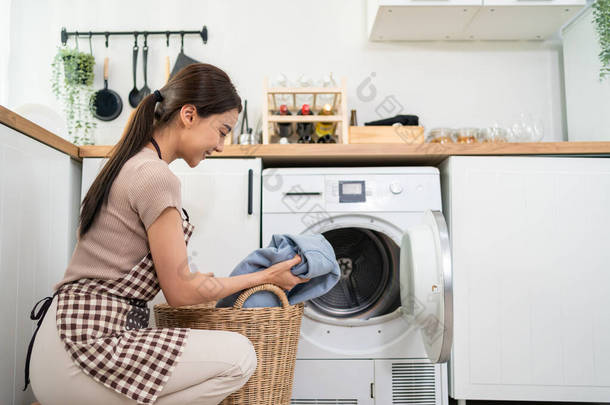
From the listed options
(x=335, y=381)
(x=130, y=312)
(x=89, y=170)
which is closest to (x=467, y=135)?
(x=335, y=381)

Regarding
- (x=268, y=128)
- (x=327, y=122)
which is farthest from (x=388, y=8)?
(x=268, y=128)

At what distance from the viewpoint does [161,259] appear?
1099 millimetres

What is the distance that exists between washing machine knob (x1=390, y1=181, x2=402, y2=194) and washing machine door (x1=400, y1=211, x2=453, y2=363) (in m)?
0.22

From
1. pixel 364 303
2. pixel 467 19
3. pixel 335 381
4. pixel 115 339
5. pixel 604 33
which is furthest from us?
pixel 467 19

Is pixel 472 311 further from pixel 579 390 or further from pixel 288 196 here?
pixel 288 196

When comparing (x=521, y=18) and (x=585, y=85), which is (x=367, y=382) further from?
(x=521, y=18)

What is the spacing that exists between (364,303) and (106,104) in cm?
171

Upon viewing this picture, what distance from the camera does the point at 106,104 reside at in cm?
269

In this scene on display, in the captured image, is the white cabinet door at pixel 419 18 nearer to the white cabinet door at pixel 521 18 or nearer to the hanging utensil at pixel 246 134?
the white cabinet door at pixel 521 18

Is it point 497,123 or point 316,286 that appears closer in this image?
point 316,286

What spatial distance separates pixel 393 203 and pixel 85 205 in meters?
1.17

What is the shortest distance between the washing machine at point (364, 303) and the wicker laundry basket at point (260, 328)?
54cm

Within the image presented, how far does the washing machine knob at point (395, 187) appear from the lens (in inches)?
77.4

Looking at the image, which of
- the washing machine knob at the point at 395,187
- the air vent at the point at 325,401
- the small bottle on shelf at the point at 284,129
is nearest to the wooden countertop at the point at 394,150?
the washing machine knob at the point at 395,187
